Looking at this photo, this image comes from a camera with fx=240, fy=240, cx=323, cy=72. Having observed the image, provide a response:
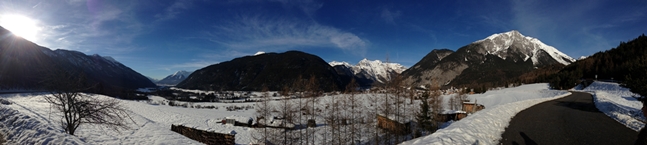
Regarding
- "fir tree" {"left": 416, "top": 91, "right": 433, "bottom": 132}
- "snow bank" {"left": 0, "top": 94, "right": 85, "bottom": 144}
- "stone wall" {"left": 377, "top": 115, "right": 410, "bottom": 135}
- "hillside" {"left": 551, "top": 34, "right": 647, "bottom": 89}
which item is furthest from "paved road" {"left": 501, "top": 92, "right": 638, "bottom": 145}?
"hillside" {"left": 551, "top": 34, "right": 647, "bottom": 89}

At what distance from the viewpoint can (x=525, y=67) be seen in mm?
174250

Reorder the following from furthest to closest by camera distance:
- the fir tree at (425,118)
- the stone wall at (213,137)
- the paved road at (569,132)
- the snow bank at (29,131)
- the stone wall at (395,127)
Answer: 1. the stone wall at (395,127)
2. the fir tree at (425,118)
3. the stone wall at (213,137)
4. the snow bank at (29,131)
5. the paved road at (569,132)

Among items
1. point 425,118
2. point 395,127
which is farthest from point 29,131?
point 425,118

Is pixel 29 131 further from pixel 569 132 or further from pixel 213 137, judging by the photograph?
pixel 569 132

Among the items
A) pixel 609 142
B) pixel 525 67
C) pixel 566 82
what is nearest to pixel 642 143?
pixel 609 142

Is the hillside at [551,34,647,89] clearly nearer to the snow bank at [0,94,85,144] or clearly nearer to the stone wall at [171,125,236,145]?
the stone wall at [171,125,236,145]

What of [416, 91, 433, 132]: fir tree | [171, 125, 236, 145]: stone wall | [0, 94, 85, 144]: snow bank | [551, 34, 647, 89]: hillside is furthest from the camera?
[551, 34, 647, 89]: hillside

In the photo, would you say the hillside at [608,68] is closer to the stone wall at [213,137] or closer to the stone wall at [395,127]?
the stone wall at [395,127]

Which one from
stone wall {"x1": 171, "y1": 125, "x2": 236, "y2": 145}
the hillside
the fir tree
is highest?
the hillside

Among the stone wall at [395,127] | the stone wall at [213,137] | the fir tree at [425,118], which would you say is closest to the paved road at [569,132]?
→ the fir tree at [425,118]

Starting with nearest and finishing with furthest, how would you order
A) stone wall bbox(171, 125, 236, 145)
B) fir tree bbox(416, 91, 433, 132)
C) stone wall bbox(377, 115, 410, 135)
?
stone wall bbox(171, 125, 236, 145), fir tree bbox(416, 91, 433, 132), stone wall bbox(377, 115, 410, 135)

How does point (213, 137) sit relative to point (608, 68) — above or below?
below

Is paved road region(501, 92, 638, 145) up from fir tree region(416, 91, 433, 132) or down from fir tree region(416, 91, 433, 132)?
up

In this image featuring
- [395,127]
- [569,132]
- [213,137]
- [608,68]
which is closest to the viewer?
[569,132]
